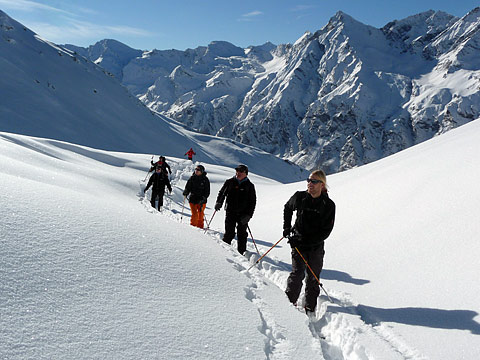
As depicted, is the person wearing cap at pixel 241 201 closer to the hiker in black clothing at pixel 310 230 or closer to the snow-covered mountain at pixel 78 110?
the hiker in black clothing at pixel 310 230

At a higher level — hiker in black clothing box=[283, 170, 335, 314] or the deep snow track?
hiker in black clothing box=[283, 170, 335, 314]

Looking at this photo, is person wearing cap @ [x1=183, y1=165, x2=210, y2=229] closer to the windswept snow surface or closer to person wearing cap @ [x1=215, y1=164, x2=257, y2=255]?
person wearing cap @ [x1=215, y1=164, x2=257, y2=255]

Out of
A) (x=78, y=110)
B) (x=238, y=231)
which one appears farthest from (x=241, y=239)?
(x=78, y=110)

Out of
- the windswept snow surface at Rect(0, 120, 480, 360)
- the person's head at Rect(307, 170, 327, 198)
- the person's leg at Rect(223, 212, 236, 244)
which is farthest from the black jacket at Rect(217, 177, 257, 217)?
the person's head at Rect(307, 170, 327, 198)

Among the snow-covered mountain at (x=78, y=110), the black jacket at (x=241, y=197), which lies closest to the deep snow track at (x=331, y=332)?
the black jacket at (x=241, y=197)

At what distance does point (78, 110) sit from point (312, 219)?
78.5 meters

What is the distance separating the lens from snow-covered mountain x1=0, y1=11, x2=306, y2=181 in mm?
61719

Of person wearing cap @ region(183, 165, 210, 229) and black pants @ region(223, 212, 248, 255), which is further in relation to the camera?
person wearing cap @ region(183, 165, 210, 229)

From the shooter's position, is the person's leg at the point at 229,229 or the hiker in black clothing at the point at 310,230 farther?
the person's leg at the point at 229,229

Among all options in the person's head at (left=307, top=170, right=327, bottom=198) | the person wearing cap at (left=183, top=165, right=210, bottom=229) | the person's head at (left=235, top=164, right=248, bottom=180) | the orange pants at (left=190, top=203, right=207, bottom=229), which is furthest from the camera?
the orange pants at (left=190, top=203, right=207, bottom=229)

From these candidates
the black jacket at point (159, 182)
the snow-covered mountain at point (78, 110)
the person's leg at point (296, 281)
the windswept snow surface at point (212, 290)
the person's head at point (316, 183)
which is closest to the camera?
the windswept snow surface at point (212, 290)

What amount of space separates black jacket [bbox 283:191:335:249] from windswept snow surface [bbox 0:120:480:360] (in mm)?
992

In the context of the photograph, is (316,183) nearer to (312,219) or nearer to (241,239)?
(312,219)

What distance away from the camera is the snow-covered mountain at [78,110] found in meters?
61.7
